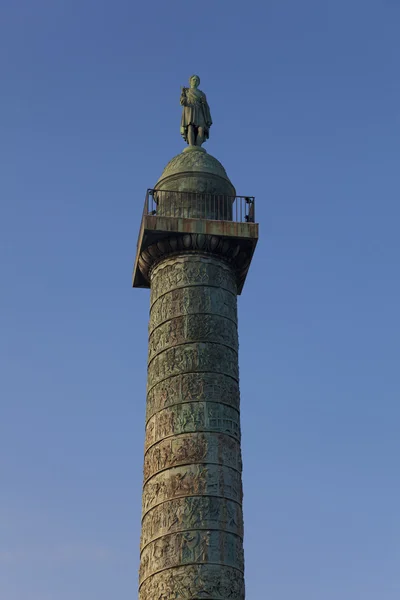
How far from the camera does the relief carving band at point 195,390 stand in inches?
547

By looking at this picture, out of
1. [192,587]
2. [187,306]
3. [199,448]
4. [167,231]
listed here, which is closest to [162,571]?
[192,587]

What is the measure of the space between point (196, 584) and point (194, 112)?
8.34m

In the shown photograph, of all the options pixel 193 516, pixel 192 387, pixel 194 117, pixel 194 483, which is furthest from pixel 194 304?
pixel 194 117

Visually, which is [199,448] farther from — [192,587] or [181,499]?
[192,587]

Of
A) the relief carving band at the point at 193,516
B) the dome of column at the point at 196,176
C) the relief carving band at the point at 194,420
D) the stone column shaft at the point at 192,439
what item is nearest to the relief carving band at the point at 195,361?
the stone column shaft at the point at 192,439

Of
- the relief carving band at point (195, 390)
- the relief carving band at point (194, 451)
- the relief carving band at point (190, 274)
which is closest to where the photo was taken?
the relief carving band at point (194, 451)

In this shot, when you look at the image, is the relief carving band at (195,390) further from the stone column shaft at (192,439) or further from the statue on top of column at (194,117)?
the statue on top of column at (194,117)

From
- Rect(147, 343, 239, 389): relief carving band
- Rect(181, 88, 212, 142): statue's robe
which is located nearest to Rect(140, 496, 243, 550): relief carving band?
Rect(147, 343, 239, 389): relief carving band

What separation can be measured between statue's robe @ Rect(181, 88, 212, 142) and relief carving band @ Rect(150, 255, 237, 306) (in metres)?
2.88

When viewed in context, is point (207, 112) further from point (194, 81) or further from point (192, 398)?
point (192, 398)

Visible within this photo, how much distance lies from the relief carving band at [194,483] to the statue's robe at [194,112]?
6.36 metres

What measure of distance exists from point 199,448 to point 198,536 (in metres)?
1.27

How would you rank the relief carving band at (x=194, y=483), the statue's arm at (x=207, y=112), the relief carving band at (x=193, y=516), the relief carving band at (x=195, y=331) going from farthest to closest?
the statue's arm at (x=207, y=112), the relief carving band at (x=195, y=331), the relief carving band at (x=194, y=483), the relief carving band at (x=193, y=516)

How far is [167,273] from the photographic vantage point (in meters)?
15.1
